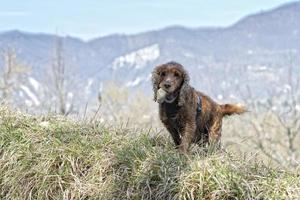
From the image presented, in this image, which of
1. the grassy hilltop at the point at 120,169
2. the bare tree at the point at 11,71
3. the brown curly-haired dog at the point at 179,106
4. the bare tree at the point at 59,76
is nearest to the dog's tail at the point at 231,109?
the brown curly-haired dog at the point at 179,106

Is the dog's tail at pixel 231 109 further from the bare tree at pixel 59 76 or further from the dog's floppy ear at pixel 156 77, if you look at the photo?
the bare tree at pixel 59 76

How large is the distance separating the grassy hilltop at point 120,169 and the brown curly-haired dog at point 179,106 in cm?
17

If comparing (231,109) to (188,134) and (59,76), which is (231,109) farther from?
(59,76)

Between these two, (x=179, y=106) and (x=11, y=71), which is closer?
(x=179, y=106)

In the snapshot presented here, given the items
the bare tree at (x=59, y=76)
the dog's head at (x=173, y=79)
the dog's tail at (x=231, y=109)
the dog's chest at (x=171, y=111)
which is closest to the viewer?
the dog's head at (x=173, y=79)

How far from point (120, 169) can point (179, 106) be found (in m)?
0.71

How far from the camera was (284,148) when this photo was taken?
139ft

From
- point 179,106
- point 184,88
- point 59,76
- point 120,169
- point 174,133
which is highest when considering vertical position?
point 184,88

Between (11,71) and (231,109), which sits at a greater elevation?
(231,109)

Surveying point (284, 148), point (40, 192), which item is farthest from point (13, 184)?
point (284, 148)

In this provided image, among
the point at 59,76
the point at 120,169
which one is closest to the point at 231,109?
the point at 120,169

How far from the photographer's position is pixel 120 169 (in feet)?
15.6

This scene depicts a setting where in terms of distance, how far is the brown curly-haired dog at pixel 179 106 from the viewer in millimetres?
4879

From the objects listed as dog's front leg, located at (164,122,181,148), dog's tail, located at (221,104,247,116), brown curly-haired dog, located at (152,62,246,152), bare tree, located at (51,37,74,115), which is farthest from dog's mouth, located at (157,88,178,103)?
bare tree, located at (51,37,74,115)
